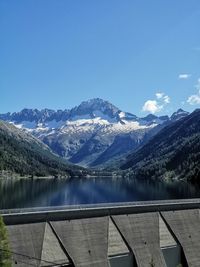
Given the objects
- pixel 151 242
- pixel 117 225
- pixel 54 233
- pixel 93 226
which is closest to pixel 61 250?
pixel 54 233

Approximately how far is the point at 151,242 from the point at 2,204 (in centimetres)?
7525

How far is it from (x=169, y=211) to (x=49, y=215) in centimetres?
2190

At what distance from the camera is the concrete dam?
49.6m

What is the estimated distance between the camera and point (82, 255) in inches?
2057

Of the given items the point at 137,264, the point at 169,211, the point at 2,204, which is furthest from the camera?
the point at 2,204

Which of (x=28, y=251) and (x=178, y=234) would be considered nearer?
(x=28, y=251)

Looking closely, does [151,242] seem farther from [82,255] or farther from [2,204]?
[2,204]

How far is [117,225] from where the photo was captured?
5906 cm

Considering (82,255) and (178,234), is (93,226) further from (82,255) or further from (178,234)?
(178,234)

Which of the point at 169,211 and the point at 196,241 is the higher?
the point at 169,211

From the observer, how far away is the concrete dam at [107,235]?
49.6 metres

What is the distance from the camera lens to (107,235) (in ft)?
185

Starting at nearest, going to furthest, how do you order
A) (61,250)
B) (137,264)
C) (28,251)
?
(28,251)
(61,250)
(137,264)

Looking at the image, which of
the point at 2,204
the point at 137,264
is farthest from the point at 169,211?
the point at 2,204
